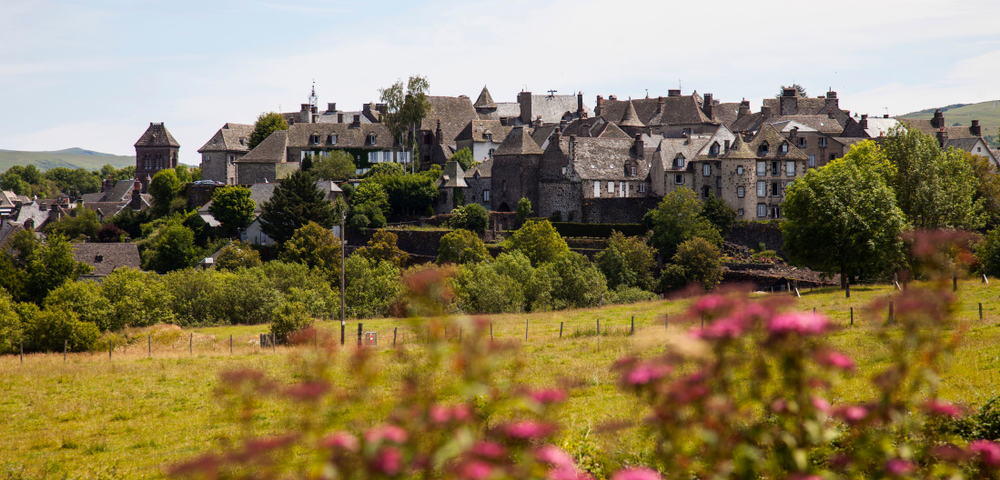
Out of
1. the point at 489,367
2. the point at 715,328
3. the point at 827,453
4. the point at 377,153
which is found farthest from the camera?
the point at 377,153

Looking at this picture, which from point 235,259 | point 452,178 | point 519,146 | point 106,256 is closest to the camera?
point 235,259

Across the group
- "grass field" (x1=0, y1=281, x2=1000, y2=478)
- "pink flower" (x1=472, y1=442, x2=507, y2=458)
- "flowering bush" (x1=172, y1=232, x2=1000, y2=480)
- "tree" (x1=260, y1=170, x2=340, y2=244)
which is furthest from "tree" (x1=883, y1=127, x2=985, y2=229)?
"pink flower" (x1=472, y1=442, x2=507, y2=458)

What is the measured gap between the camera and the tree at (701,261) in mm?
56500

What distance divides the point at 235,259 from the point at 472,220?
18.7 meters

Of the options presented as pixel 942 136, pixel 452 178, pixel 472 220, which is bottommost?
pixel 472 220

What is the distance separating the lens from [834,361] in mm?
3967

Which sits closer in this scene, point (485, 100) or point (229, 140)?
point (229, 140)

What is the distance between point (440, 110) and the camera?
101 meters

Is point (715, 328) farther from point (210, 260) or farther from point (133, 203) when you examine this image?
point (133, 203)

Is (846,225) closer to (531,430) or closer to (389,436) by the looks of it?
(531,430)

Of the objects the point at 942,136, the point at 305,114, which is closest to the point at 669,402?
the point at 942,136

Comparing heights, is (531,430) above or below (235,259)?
above

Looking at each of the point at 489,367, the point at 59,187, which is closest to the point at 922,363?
the point at 489,367

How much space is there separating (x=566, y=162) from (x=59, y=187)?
530 feet
